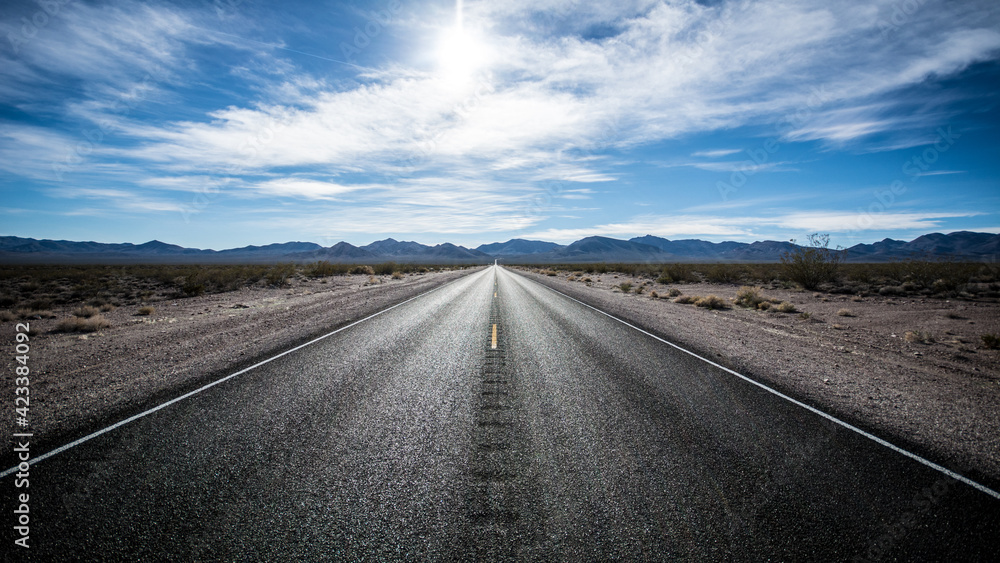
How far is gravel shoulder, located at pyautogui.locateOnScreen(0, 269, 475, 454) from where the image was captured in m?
5.13

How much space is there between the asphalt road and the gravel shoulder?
0.79 meters

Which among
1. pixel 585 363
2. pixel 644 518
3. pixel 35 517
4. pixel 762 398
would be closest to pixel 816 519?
pixel 644 518

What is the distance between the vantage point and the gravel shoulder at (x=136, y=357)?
5129mm

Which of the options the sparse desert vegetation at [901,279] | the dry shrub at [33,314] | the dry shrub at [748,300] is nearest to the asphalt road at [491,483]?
the dry shrub at [748,300]

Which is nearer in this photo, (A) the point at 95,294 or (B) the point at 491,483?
(B) the point at 491,483

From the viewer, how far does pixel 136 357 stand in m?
8.03

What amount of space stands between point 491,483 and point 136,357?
8.41 metres

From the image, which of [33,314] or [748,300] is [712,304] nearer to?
[748,300]

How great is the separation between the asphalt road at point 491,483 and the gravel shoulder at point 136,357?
0.79m

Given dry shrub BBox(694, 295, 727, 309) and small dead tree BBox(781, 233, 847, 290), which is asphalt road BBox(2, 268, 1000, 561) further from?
small dead tree BBox(781, 233, 847, 290)

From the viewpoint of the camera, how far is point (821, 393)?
6.12m

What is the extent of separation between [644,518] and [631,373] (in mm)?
4039

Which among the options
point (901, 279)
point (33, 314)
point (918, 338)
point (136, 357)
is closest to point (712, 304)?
point (918, 338)

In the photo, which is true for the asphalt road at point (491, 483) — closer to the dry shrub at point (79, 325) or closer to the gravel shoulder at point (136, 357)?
the gravel shoulder at point (136, 357)
